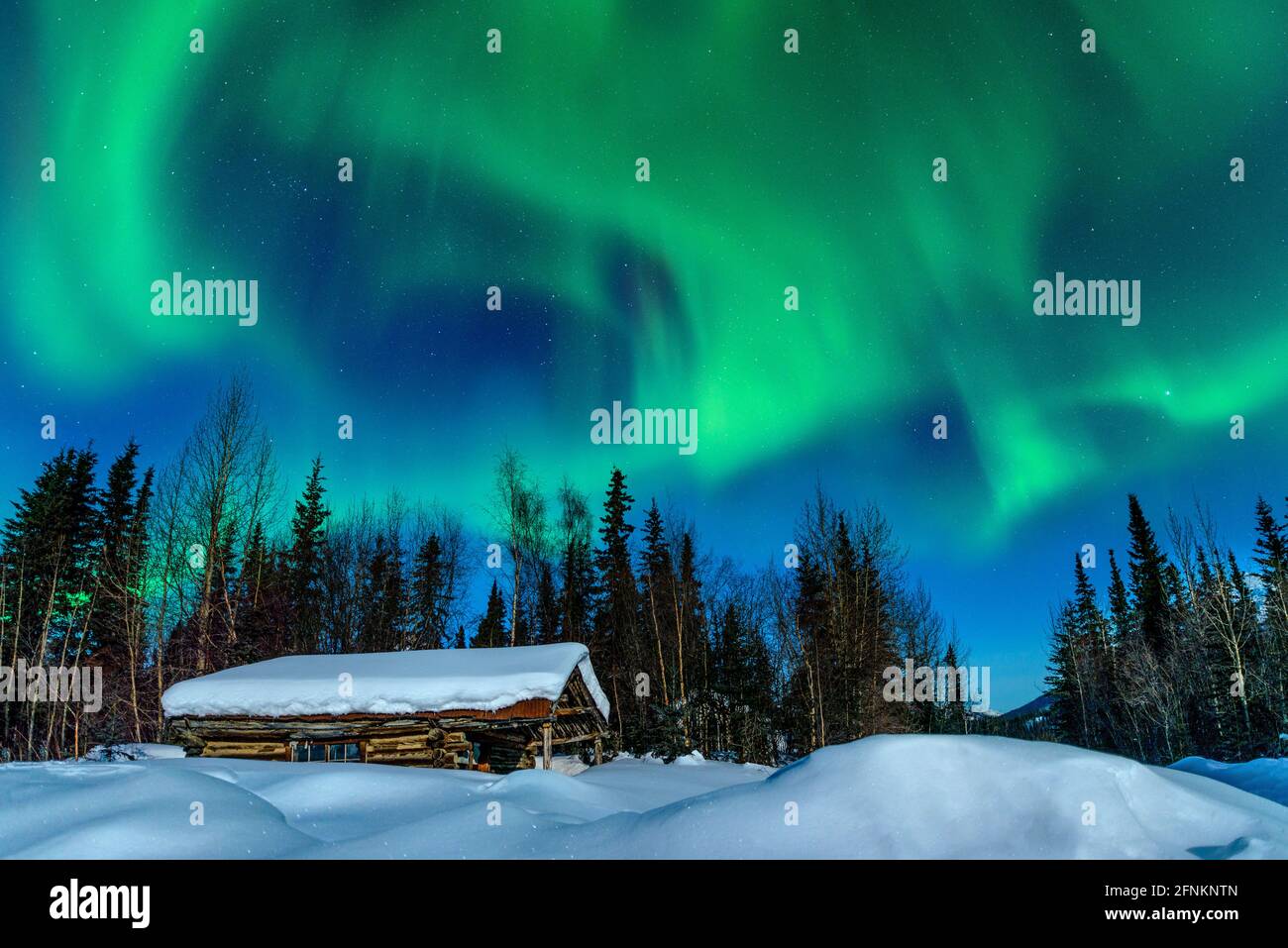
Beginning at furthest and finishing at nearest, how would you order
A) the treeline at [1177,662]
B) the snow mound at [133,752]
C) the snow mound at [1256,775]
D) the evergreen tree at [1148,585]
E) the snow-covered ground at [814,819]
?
the evergreen tree at [1148,585], the treeline at [1177,662], the snow mound at [133,752], the snow mound at [1256,775], the snow-covered ground at [814,819]

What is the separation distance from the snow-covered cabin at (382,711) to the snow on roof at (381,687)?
1.0 inches

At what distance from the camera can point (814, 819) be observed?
613cm

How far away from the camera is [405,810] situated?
30.1 feet

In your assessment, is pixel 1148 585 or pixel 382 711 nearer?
pixel 382 711

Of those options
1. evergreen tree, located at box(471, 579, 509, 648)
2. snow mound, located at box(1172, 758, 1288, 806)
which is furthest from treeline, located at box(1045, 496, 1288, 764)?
evergreen tree, located at box(471, 579, 509, 648)

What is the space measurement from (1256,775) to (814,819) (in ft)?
28.3

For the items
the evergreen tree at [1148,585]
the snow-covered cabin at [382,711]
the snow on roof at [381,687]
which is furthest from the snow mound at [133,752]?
the evergreen tree at [1148,585]

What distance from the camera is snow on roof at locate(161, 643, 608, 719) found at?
16.8 metres

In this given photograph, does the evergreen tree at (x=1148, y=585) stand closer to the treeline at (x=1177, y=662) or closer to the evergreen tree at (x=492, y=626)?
the treeline at (x=1177, y=662)

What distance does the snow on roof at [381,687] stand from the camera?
16.8 m

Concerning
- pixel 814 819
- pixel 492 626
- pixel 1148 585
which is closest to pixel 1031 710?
pixel 1148 585

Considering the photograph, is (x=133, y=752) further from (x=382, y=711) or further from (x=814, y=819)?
(x=814, y=819)
